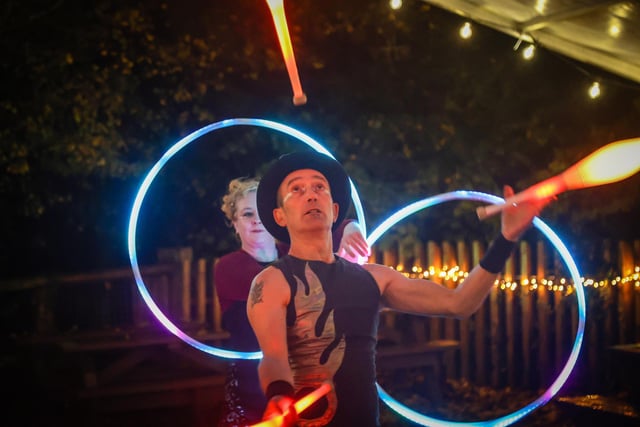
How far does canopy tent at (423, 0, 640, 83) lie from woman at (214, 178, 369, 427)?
2772 mm

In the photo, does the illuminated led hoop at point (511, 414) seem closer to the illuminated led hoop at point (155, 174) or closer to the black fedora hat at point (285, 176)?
the illuminated led hoop at point (155, 174)

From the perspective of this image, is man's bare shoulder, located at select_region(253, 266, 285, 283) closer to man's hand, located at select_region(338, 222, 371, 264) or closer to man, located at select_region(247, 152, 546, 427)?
man, located at select_region(247, 152, 546, 427)

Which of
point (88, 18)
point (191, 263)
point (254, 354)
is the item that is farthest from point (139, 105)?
point (254, 354)

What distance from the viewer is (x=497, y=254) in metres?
3.82

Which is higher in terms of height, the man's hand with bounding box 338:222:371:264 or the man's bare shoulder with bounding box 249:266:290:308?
the man's hand with bounding box 338:222:371:264

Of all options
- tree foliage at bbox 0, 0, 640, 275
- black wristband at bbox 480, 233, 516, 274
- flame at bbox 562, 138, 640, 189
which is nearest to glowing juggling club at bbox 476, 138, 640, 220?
flame at bbox 562, 138, 640, 189

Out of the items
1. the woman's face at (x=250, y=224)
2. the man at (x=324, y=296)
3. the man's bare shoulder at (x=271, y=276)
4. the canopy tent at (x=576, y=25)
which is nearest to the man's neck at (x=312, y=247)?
the man at (x=324, y=296)

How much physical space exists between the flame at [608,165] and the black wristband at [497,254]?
1.22ft

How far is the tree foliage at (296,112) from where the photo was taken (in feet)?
30.4

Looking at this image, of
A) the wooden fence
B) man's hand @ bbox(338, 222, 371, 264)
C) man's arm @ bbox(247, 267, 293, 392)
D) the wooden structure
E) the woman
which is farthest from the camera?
the wooden fence

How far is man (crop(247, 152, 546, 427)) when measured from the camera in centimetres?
362

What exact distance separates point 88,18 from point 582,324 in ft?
20.6

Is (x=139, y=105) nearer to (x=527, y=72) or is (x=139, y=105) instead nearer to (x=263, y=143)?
(x=263, y=143)

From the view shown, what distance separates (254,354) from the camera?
4664 millimetres
